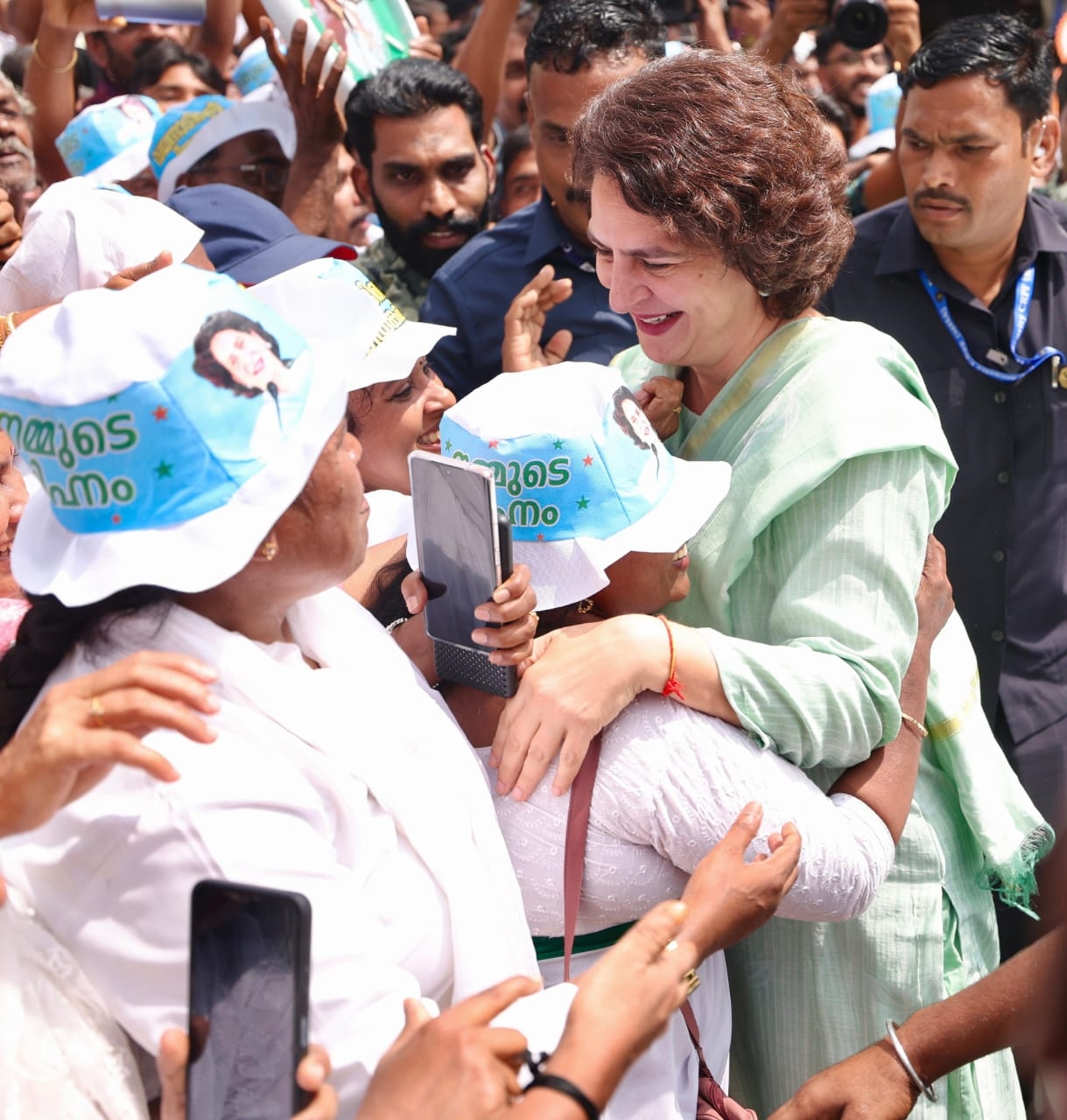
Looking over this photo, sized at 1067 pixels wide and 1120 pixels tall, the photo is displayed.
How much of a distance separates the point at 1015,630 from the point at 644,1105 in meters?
1.88

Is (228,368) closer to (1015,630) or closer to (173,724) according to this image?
(173,724)

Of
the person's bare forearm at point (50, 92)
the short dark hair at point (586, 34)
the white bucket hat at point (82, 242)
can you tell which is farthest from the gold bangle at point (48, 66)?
the white bucket hat at point (82, 242)

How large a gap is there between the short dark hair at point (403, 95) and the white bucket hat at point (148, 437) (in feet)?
9.07

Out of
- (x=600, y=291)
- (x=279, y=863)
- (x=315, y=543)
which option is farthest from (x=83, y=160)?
(x=279, y=863)

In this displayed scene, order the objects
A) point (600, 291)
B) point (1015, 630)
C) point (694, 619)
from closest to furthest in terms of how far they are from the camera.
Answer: point (694, 619) < point (1015, 630) < point (600, 291)

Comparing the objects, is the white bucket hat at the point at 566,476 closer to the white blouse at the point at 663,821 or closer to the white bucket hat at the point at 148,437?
the white blouse at the point at 663,821

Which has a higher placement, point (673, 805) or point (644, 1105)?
point (673, 805)

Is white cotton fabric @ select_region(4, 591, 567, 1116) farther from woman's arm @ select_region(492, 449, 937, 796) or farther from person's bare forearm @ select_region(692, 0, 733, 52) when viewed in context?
person's bare forearm @ select_region(692, 0, 733, 52)

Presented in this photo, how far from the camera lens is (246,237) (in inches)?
127

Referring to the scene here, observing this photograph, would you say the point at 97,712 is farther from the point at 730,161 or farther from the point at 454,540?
the point at 730,161

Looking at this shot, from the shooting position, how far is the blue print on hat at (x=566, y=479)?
6.07 feet

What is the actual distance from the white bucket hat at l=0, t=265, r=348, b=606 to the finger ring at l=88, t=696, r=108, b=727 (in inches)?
6.0

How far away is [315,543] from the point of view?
159 cm

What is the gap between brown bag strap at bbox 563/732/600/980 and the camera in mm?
1768
